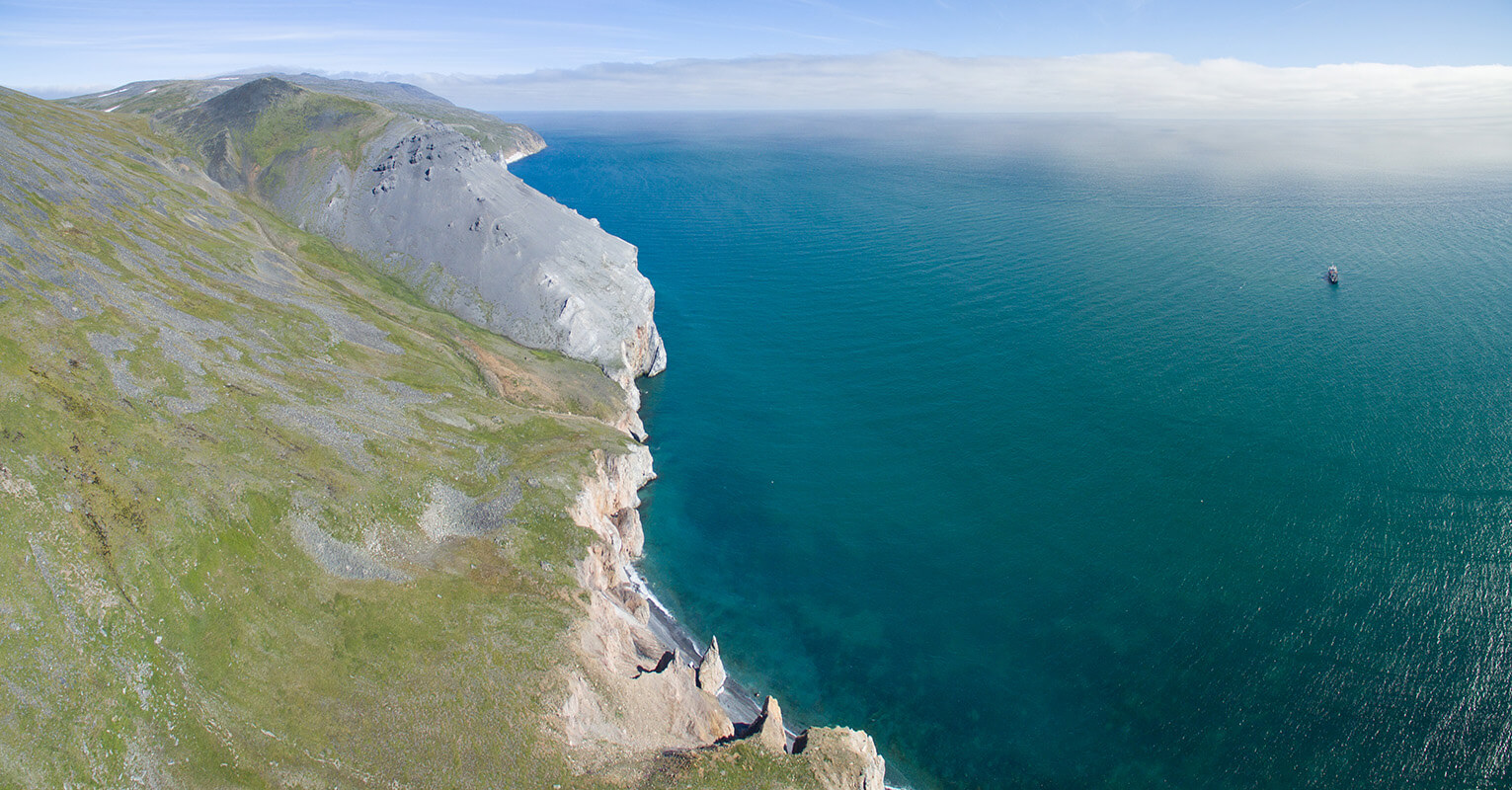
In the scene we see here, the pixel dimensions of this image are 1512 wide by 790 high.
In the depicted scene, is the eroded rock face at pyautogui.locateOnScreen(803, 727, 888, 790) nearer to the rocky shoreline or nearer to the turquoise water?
the rocky shoreline

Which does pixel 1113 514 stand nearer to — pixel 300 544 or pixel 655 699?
pixel 655 699

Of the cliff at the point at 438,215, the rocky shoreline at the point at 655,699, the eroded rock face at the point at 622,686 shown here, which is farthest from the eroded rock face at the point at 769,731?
the cliff at the point at 438,215

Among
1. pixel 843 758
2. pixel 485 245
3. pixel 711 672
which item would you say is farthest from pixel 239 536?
pixel 485 245

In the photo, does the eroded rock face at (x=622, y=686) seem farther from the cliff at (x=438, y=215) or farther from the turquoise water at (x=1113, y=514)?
the cliff at (x=438, y=215)

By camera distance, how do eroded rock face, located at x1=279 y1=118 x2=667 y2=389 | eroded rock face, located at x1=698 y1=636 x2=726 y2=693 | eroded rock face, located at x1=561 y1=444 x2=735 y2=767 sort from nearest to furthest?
eroded rock face, located at x1=561 y1=444 x2=735 y2=767 → eroded rock face, located at x1=698 y1=636 x2=726 y2=693 → eroded rock face, located at x1=279 y1=118 x2=667 y2=389

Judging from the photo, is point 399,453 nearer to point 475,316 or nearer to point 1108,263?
point 475,316

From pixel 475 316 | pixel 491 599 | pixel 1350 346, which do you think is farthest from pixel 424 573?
pixel 1350 346

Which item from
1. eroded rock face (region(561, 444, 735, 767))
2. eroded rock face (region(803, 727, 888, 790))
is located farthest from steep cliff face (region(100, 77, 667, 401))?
eroded rock face (region(803, 727, 888, 790))
